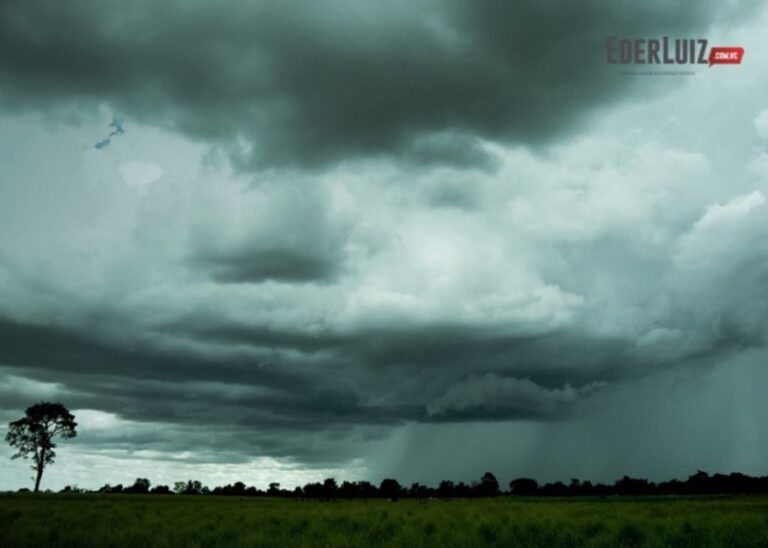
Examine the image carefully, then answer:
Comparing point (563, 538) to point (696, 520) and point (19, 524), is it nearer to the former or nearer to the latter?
point (696, 520)

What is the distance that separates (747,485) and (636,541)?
469 feet

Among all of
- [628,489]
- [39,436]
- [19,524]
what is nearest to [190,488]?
[39,436]

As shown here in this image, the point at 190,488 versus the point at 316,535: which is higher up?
the point at 316,535

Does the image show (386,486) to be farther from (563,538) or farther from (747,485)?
(563,538)

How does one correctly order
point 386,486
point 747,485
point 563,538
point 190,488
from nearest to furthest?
point 563,538
point 747,485
point 386,486
point 190,488

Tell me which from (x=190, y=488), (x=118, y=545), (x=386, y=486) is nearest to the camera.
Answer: (x=118, y=545)

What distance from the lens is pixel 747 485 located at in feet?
452

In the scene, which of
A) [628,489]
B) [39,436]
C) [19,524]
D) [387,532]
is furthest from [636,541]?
[628,489]

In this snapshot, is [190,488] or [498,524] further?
[190,488]

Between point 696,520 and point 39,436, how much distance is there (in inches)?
4065

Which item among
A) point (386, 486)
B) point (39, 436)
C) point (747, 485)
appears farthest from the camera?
point (386, 486)

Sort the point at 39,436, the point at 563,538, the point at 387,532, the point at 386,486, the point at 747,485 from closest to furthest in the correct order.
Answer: the point at 563,538, the point at 387,532, the point at 39,436, the point at 747,485, the point at 386,486

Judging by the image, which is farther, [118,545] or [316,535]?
[316,535]

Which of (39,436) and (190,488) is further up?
(39,436)
